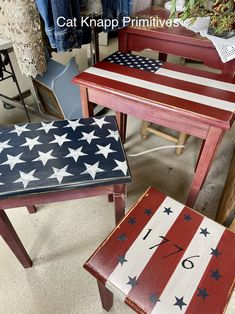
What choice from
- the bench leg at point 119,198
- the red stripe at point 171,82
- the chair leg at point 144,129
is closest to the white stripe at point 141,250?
the bench leg at point 119,198

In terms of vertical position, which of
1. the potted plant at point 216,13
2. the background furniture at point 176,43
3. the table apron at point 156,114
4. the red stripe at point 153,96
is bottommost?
the table apron at point 156,114

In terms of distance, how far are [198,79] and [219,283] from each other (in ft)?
2.62

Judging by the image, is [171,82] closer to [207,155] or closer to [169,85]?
[169,85]

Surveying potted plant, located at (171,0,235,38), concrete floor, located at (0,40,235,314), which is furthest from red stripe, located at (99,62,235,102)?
concrete floor, located at (0,40,235,314)

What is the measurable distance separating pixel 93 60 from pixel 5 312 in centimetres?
149

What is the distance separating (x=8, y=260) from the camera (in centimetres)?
107

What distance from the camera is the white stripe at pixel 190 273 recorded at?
2.01ft

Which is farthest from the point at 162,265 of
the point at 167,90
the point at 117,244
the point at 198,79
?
the point at 198,79

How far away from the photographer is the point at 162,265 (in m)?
0.68

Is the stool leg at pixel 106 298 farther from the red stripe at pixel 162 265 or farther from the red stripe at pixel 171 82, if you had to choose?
the red stripe at pixel 171 82

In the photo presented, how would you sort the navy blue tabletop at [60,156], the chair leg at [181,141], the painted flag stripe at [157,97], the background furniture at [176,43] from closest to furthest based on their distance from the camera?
the navy blue tabletop at [60,156] → the painted flag stripe at [157,97] → the background furniture at [176,43] → the chair leg at [181,141]

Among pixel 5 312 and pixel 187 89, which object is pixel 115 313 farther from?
pixel 187 89

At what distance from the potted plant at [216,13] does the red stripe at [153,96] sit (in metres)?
0.33

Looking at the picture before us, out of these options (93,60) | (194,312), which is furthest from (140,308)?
(93,60)
